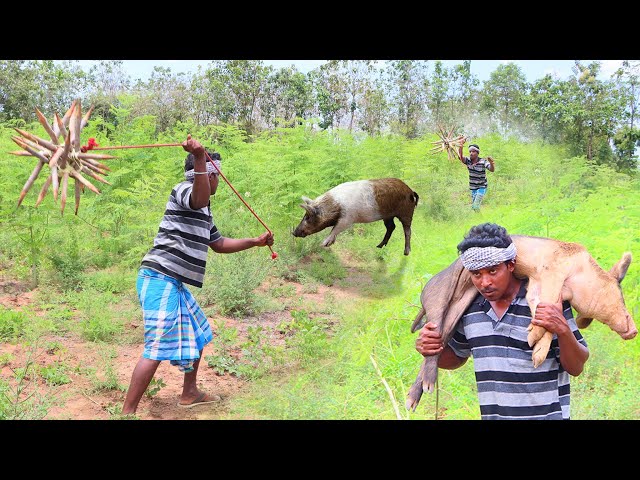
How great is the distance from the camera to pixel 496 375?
2.77m

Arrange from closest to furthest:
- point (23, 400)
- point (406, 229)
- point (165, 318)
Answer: point (165, 318) < point (23, 400) < point (406, 229)

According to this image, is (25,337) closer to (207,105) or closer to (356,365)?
(356,365)

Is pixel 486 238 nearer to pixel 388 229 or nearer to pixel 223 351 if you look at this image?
pixel 223 351

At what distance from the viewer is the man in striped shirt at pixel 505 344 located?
2684 mm

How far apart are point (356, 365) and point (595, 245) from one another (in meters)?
1.94

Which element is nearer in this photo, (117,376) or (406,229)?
(117,376)

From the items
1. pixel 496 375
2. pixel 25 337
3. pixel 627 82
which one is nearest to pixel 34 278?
pixel 25 337

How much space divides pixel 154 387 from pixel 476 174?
404 centimetres

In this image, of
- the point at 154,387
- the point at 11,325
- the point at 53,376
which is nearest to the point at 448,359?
the point at 154,387

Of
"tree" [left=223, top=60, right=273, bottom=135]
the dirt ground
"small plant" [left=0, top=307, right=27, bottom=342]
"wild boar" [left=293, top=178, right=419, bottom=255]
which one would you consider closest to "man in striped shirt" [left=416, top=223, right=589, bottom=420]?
the dirt ground

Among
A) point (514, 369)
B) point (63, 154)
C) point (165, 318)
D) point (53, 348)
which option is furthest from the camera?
point (53, 348)

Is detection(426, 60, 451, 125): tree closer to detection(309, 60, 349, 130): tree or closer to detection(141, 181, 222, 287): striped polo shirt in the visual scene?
detection(309, 60, 349, 130): tree

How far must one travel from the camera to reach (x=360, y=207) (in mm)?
7391

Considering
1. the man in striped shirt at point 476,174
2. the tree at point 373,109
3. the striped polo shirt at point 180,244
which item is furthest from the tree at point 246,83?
the striped polo shirt at point 180,244
